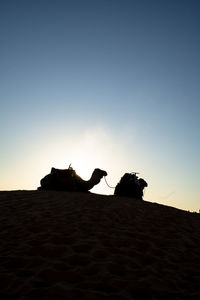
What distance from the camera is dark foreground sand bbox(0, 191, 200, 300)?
3.72m

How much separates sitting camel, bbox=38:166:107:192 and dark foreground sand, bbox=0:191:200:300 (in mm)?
3883

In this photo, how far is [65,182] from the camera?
13258 mm

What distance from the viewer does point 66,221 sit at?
290 inches

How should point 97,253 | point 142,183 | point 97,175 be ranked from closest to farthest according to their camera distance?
point 97,253 < point 142,183 < point 97,175

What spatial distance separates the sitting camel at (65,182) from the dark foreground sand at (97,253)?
3883mm

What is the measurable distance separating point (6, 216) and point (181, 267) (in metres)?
5.49

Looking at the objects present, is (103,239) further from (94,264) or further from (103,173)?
(103,173)

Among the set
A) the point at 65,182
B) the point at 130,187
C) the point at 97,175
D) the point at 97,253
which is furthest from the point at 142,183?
the point at 97,253

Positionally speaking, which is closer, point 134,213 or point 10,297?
point 10,297

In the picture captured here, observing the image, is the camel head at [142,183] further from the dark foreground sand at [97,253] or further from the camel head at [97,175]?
the dark foreground sand at [97,253]

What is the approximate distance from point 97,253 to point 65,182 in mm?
8373

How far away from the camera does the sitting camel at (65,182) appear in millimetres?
13266

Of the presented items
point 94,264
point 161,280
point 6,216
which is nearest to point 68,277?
point 94,264

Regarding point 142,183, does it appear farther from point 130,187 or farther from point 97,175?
point 97,175
